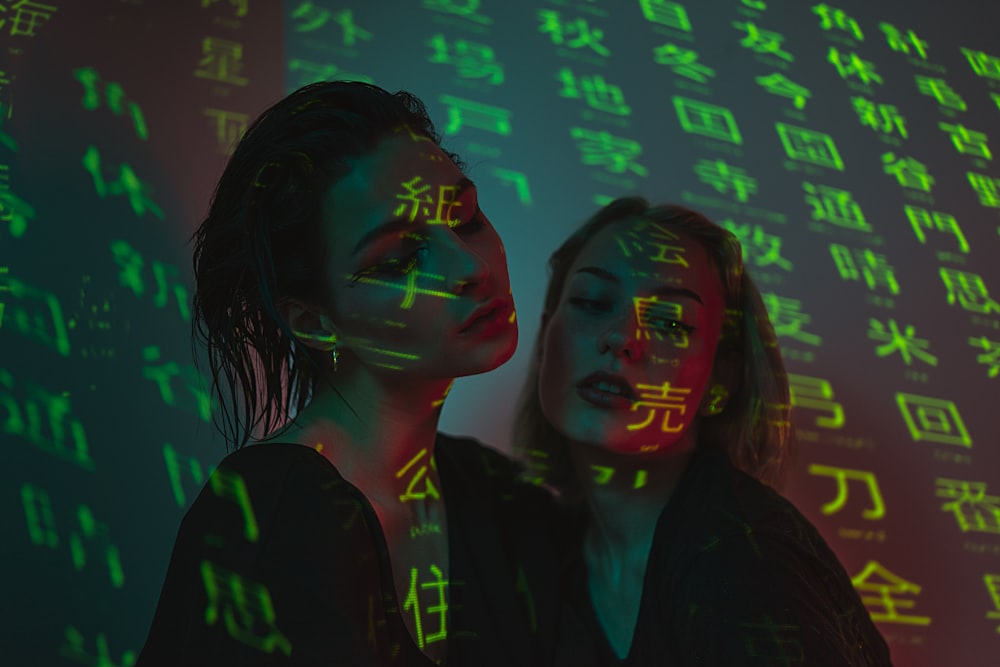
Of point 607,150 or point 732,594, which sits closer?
point 732,594

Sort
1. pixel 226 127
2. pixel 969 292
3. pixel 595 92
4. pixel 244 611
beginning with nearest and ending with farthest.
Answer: pixel 244 611, pixel 226 127, pixel 969 292, pixel 595 92

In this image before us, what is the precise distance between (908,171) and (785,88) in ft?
0.89

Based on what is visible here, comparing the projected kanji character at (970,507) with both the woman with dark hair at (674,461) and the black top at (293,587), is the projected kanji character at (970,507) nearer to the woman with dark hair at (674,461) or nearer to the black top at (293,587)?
the woman with dark hair at (674,461)

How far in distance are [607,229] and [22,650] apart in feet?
2.98

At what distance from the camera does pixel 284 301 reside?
1089 mm

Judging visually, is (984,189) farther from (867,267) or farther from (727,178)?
(727,178)

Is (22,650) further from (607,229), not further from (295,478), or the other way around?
(607,229)

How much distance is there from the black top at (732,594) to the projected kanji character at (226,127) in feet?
2.77

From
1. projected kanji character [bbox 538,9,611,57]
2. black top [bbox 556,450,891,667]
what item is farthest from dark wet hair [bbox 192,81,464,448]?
projected kanji character [bbox 538,9,611,57]

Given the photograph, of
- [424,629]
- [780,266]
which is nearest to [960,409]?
[780,266]

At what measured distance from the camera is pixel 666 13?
5.87 ft

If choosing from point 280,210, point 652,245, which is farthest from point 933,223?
point 280,210

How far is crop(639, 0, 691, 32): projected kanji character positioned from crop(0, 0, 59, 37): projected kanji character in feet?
3.54

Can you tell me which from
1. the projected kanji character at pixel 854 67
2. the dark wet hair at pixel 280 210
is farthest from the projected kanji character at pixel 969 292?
the dark wet hair at pixel 280 210
